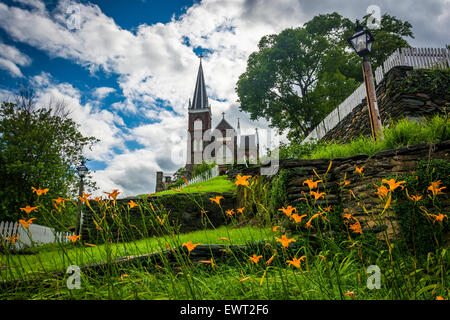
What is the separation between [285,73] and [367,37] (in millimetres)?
15410

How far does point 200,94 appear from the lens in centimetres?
4244

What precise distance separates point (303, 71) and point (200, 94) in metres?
24.5

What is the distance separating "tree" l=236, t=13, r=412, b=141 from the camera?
1897cm

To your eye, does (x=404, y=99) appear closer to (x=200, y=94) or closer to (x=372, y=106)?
(x=372, y=106)

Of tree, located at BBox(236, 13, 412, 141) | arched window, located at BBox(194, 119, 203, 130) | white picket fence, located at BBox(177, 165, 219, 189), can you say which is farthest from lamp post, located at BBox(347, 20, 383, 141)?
arched window, located at BBox(194, 119, 203, 130)

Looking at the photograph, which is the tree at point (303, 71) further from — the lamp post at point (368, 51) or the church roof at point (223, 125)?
the church roof at point (223, 125)

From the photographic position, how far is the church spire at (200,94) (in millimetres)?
41812

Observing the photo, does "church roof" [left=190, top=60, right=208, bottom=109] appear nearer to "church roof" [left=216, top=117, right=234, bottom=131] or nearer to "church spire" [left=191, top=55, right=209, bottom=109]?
"church spire" [left=191, top=55, right=209, bottom=109]

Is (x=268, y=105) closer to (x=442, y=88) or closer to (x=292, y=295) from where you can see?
(x=442, y=88)

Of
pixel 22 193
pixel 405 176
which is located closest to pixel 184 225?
pixel 22 193

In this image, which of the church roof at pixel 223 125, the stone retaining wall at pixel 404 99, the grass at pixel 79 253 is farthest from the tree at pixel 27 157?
the church roof at pixel 223 125

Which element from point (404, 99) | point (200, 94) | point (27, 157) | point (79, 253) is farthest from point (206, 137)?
point (79, 253)

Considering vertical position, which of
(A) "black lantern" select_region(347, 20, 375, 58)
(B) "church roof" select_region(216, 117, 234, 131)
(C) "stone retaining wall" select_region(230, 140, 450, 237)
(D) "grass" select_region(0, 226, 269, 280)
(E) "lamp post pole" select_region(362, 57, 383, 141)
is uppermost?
(B) "church roof" select_region(216, 117, 234, 131)
